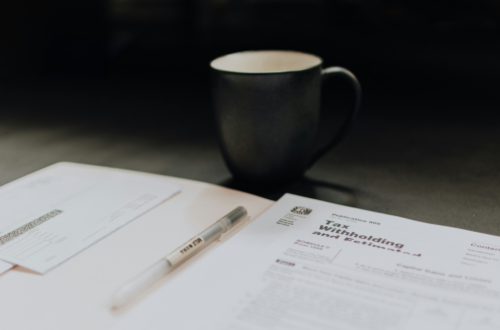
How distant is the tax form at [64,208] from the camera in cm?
39

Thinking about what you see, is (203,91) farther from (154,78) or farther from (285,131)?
(285,131)

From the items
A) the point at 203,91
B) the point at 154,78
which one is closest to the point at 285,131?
the point at 203,91

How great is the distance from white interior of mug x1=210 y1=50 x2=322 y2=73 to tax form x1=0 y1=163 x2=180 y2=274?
0.17 meters

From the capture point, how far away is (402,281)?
0.33m

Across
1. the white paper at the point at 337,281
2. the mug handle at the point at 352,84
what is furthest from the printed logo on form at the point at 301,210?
the mug handle at the point at 352,84

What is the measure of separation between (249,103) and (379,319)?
0.26m

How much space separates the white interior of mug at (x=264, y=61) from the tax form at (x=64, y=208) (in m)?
0.17

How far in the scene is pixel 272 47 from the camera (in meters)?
1.05

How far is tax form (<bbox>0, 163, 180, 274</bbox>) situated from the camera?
39 centimetres

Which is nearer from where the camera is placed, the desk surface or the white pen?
the white pen

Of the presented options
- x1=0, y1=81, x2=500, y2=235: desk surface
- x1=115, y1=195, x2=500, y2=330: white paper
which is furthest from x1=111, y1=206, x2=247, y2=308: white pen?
x1=0, y1=81, x2=500, y2=235: desk surface

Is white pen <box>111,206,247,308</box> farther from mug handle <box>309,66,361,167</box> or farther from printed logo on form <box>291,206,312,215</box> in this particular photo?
mug handle <box>309,66,361,167</box>

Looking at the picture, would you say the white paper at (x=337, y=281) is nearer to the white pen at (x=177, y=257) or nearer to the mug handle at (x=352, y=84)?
the white pen at (x=177, y=257)

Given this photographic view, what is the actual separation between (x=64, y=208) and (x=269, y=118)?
25 centimetres
